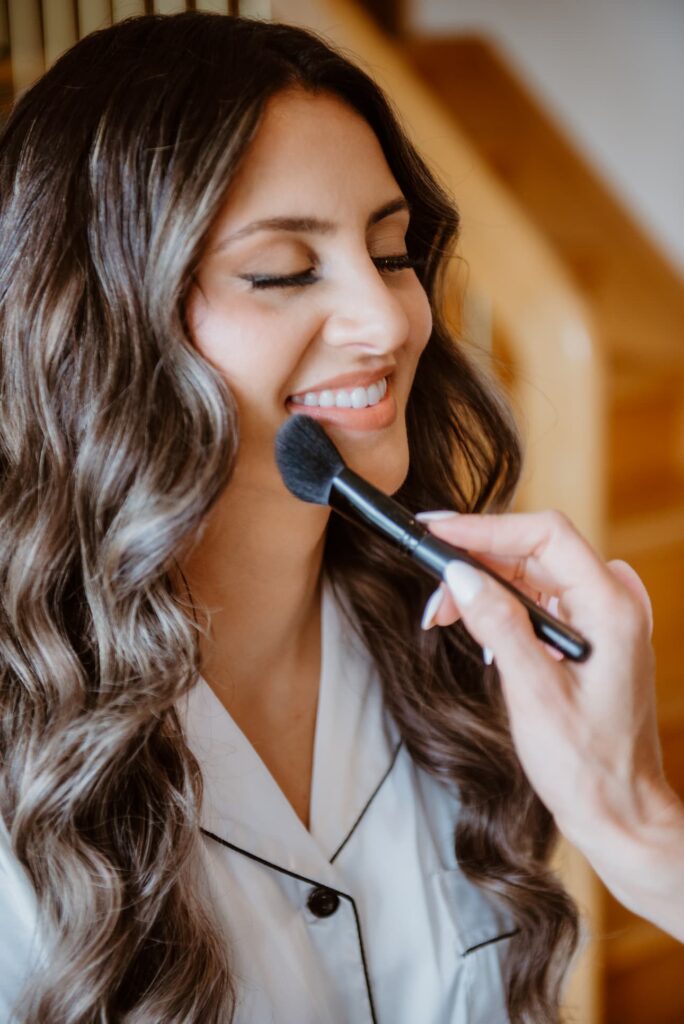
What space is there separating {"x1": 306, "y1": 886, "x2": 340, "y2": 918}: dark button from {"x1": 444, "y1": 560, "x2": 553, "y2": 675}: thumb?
385 millimetres

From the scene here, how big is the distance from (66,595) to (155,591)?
3.3 inches

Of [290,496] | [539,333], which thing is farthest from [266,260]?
[539,333]

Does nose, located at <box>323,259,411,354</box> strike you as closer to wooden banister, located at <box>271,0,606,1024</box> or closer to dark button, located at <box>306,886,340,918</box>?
dark button, located at <box>306,886,340,918</box>

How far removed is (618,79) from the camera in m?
2.77

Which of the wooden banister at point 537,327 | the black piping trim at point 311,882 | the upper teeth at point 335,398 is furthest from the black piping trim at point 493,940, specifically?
the wooden banister at point 537,327

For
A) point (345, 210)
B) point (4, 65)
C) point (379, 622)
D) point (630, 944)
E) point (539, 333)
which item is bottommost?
point (630, 944)

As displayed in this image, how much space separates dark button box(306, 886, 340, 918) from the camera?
0.95m

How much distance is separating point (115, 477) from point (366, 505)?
0.71 ft

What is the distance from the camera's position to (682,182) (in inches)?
109

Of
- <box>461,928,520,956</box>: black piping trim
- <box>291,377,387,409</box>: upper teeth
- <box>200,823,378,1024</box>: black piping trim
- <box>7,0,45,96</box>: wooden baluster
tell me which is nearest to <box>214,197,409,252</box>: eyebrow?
<box>291,377,387,409</box>: upper teeth

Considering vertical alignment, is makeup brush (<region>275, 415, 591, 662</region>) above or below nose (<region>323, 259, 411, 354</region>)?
below

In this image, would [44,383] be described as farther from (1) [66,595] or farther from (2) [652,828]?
(2) [652,828]

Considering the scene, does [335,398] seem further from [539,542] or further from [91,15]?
[91,15]

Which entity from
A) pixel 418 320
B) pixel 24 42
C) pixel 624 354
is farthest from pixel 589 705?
pixel 624 354
